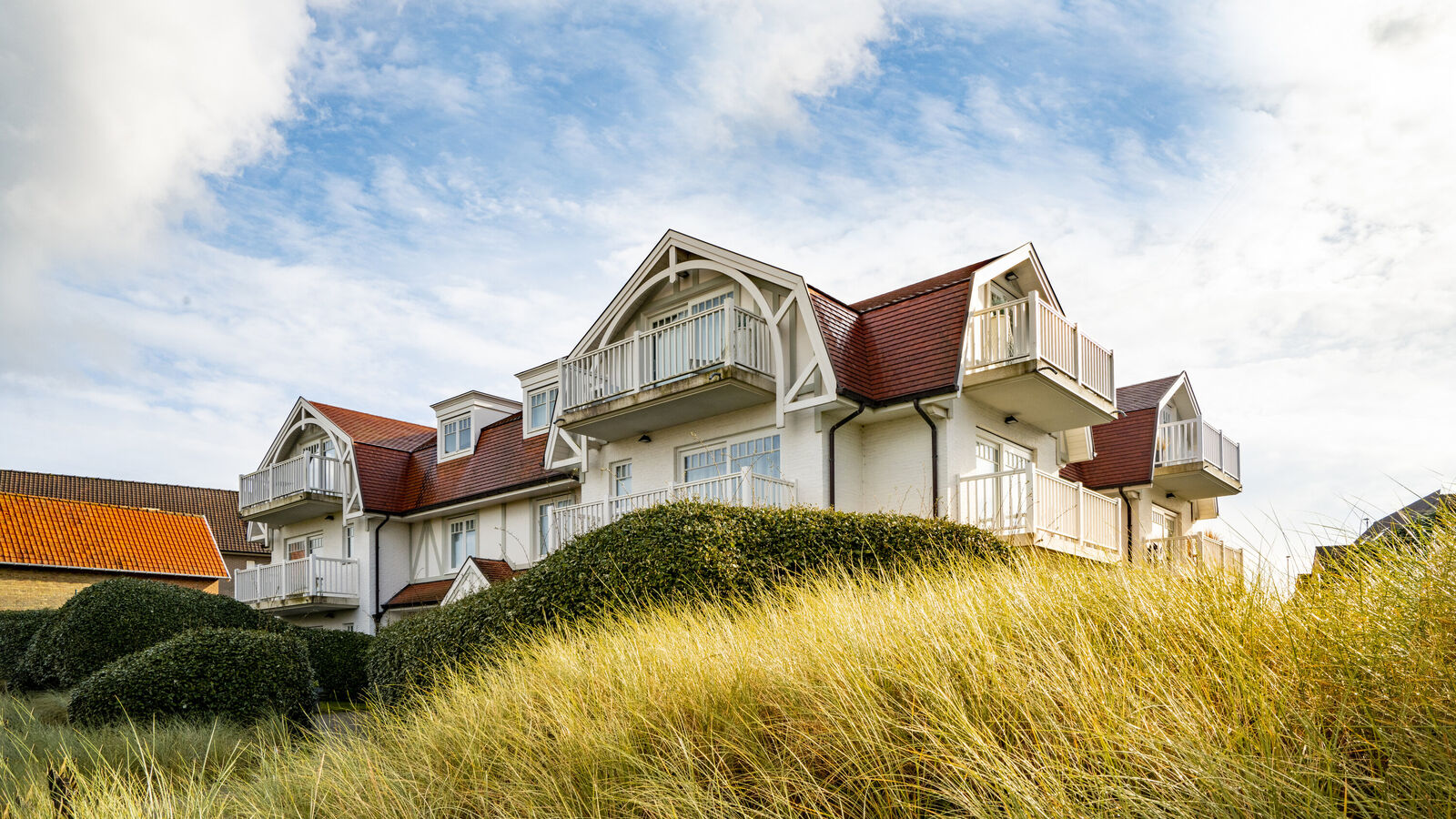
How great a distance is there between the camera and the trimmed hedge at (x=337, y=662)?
1931cm

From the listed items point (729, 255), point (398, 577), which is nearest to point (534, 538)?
point (398, 577)

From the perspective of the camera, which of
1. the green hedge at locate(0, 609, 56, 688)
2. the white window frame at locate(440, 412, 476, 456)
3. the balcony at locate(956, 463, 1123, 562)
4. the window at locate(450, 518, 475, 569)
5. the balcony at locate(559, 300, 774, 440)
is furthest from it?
the white window frame at locate(440, 412, 476, 456)

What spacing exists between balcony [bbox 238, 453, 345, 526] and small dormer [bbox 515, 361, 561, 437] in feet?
22.0

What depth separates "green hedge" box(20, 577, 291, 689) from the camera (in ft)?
52.9

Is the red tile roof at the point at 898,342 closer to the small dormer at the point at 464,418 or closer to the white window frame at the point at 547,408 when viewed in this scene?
the white window frame at the point at 547,408

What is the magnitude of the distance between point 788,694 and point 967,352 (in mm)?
11474

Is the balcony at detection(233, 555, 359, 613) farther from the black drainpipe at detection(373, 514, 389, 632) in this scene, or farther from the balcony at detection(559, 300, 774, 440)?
the balcony at detection(559, 300, 774, 440)

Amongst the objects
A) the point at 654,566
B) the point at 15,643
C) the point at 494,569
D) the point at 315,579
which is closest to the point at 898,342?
the point at 654,566

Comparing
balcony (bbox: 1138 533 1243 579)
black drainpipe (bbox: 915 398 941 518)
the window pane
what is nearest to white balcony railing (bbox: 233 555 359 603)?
the window pane

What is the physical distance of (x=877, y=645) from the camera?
209 inches

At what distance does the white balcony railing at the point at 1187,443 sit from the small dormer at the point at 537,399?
47.0 ft

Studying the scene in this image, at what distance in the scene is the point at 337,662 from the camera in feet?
63.8

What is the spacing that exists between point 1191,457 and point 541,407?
15.6 metres

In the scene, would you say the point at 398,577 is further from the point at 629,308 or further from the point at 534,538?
the point at 629,308
